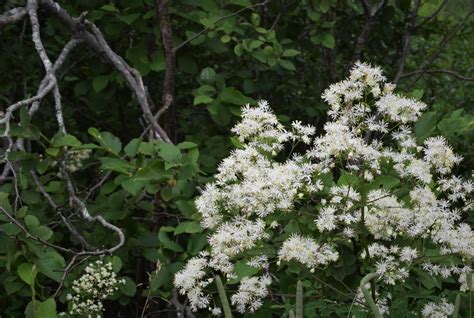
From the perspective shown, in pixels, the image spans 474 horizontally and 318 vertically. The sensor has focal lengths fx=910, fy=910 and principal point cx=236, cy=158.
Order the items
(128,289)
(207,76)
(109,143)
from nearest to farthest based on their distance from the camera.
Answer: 1. (109,143)
2. (128,289)
3. (207,76)

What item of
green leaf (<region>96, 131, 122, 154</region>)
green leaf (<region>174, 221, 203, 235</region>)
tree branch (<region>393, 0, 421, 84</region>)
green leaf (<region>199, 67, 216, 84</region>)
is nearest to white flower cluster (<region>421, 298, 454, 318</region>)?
green leaf (<region>174, 221, 203, 235</region>)

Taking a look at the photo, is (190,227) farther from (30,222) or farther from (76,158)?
(76,158)

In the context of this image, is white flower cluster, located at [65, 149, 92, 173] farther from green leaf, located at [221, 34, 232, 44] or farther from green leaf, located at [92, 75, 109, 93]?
green leaf, located at [221, 34, 232, 44]

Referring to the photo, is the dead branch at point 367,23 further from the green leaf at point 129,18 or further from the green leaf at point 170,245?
the green leaf at point 170,245

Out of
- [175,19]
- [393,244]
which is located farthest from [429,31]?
[393,244]

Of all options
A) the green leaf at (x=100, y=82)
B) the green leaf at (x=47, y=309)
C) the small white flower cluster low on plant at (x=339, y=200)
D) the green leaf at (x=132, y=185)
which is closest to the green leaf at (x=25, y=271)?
the green leaf at (x=47, y=309)

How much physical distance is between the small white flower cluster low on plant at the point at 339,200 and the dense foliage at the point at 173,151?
16 millimetres

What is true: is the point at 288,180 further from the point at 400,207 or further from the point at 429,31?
the point at 429,31

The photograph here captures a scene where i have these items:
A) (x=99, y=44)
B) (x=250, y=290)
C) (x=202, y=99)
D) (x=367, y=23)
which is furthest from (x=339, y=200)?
(x=367, y=23)

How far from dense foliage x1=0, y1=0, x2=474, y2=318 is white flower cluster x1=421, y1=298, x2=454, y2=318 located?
0.04 ft

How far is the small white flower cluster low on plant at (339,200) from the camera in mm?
2285

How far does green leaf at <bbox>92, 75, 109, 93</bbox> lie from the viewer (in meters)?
3.91

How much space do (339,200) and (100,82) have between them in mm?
1863

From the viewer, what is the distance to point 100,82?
393 cm
